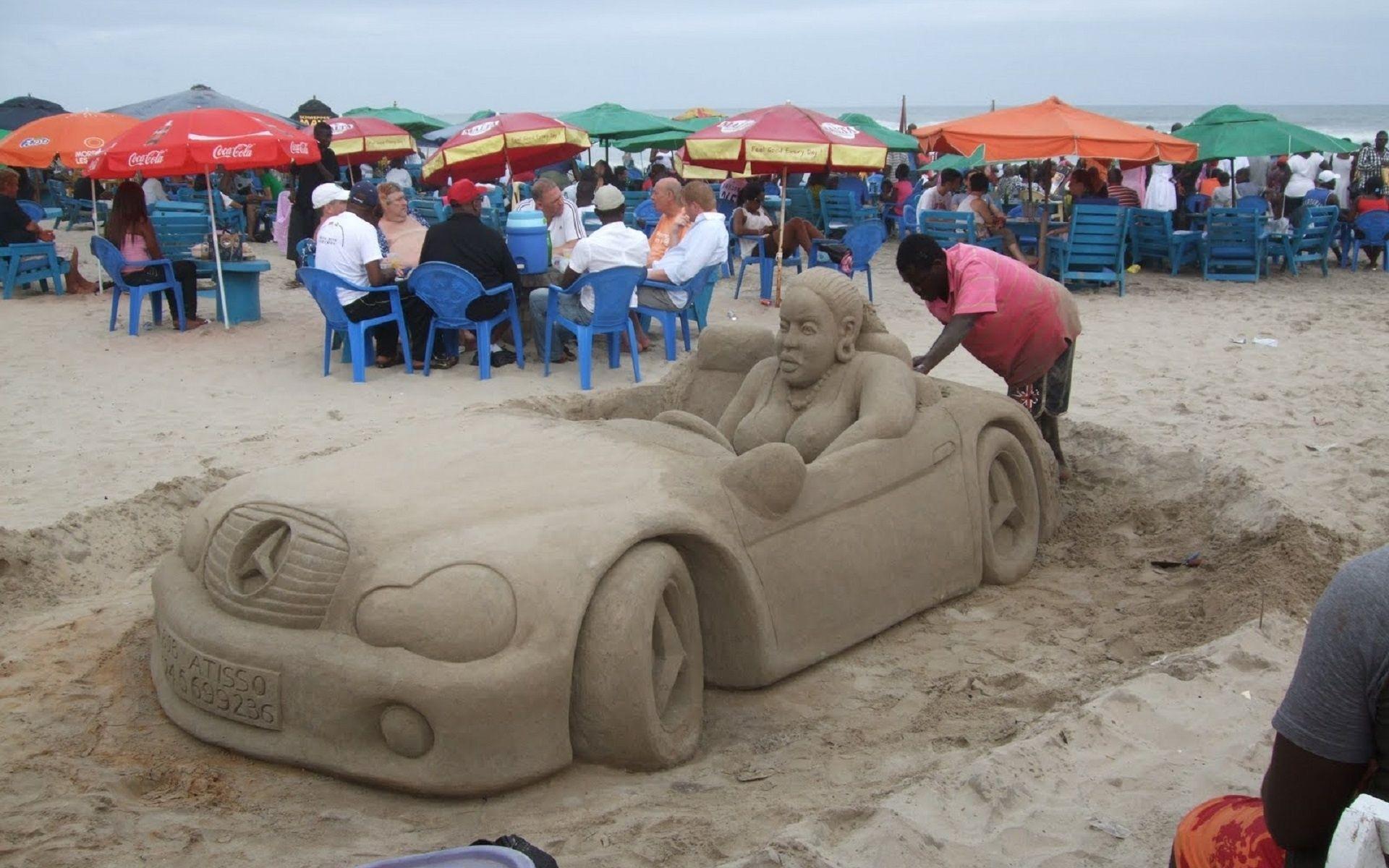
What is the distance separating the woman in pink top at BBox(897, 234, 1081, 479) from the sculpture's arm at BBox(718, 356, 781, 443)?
2.74ft

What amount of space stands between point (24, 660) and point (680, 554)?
2.40 meters

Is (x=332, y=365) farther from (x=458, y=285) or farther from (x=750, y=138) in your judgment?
(x=750, y=138)

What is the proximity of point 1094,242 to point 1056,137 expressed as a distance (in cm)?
162

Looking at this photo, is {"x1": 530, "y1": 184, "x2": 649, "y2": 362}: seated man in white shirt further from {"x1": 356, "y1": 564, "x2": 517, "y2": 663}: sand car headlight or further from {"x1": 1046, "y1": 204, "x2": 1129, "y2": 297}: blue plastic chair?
{"x1": 1046, "y1": 204, "x2": 1129, "y2": 297}: blue plastic chair

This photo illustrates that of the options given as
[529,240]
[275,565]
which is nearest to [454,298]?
[529,240]

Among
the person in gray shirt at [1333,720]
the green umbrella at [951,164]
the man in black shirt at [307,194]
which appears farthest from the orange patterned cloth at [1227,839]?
the green umbrella at [951,164]

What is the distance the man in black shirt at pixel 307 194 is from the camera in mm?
12672

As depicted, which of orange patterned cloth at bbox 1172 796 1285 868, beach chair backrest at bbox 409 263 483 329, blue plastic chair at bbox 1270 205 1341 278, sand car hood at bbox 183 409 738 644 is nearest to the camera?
orange patterned cloth at bbox 1172 796 1285 868

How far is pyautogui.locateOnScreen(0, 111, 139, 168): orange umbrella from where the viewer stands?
1198 centimetres

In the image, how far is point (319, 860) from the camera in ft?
10.2

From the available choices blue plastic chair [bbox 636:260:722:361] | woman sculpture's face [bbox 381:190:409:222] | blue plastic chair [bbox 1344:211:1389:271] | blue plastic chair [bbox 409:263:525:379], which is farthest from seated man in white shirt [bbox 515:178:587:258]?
blue plastic chair [bbox 1344:211:1389:271]

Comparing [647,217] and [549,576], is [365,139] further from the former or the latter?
[549,576]

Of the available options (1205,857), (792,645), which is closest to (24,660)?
(792,645)

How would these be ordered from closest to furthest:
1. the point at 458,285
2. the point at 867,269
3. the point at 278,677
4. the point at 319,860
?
the point at 319,860 → the point at 278,677 → the point at 458,285 → the point at 867,269
